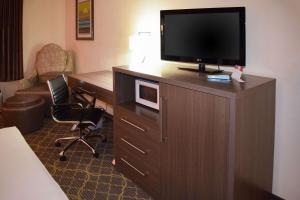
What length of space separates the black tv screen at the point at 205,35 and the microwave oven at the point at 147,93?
317 millimetres

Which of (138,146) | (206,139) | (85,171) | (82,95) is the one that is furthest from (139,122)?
(82,95)

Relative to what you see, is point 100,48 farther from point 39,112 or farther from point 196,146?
point 196,146

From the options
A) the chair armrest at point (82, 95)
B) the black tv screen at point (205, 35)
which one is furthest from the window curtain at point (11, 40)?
the black tv screen at point (205, 35)

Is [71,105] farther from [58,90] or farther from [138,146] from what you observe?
[138,146]

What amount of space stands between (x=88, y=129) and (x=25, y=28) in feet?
8.14

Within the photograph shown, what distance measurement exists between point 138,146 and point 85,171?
707 millimetres

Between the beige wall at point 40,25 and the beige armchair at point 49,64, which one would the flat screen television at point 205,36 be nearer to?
the beige armchair at point 49,64

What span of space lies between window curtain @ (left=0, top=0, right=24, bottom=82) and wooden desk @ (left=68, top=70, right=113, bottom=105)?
1.71m

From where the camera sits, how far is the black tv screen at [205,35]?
1.99 meters

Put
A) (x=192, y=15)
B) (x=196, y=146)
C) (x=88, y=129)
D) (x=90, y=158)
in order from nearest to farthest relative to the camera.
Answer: (x=196, y=146) → (x=192, y=15) → (x=90, y=158) → (x=88, y=129)

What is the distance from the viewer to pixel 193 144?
70.7 inches

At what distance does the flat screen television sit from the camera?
1.99 metres

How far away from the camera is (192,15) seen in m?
2.18

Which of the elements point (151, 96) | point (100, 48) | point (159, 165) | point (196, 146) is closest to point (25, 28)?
point (100, 48)
